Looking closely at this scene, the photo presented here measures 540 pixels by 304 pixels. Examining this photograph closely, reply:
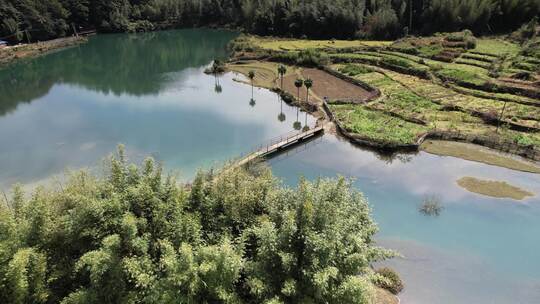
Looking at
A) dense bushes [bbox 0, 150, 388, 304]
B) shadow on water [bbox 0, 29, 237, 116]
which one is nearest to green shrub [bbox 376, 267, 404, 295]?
dense bushes [bbox 0, 150, 388, 304]

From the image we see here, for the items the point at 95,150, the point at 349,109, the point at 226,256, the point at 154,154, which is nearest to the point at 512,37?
the point at 349,109

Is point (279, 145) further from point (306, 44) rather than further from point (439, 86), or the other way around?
point (306, 44)

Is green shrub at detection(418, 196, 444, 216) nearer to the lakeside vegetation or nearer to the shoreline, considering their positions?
the shoreline

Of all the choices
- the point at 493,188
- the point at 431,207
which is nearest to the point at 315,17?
the point at 493,188

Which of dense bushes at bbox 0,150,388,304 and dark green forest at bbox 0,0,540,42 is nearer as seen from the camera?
dense bushes at bbox 0,150,388,304

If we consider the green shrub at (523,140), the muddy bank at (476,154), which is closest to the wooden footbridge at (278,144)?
the muddy bank at (476,154)

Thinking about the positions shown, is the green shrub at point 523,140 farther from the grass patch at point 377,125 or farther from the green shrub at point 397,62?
the green shrub at point 397,62

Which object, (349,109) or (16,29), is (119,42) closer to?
(16,29)
